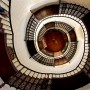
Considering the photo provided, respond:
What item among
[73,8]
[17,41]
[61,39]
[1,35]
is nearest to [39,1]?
[73,8]

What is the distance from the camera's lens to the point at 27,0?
4867mm

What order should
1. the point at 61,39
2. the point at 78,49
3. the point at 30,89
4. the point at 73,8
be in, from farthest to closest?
the point at 61,39
the point at 78,49
the point at 73,8
the point at 30,89

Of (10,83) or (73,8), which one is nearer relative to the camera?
(10,83)

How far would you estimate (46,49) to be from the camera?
8.47m

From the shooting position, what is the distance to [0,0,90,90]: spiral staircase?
3.74m

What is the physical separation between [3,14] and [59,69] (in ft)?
10.0

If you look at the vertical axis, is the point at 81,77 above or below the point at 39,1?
below

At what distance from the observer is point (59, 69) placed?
623 cm

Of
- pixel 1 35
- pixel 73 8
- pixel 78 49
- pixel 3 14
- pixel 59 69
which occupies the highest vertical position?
pixel 73 8

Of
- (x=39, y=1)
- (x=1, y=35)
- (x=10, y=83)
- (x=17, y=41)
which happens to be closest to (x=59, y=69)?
(x=17, y=41)

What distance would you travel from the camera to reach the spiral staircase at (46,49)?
374 cm

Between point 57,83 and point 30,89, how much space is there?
66cm

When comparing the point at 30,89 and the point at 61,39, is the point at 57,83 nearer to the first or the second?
the point at 30,89

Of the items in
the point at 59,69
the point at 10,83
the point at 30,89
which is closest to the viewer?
the point at 10,83
